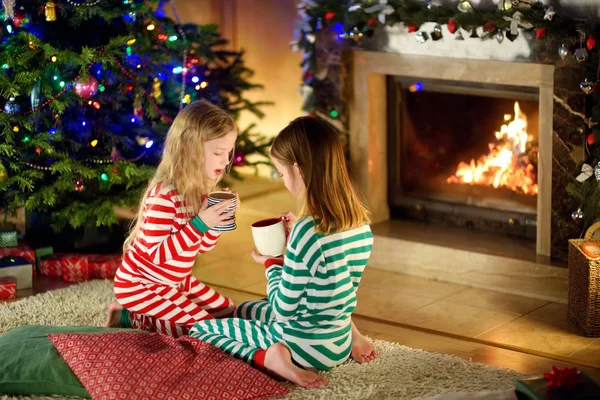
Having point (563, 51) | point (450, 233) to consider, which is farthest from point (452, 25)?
point (450, 233)

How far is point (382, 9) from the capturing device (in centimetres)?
441

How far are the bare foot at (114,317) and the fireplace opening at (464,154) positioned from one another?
74.9 inches

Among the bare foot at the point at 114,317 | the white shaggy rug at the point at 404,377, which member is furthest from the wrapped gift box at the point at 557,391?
the bare foot at the point at 114,317

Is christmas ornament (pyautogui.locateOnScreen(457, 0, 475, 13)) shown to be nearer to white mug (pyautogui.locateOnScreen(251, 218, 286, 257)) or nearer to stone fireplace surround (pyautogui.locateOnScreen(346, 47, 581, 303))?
stone fireplace surround (pyautogui.locateOnScreen(346, 47, 581, 303))

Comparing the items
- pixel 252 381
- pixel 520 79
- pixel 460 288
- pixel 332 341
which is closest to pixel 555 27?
pixel 520 79

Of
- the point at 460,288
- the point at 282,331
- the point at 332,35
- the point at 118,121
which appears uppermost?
the point at 332,35

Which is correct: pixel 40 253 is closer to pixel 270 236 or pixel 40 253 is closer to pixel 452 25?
pixel 270 236

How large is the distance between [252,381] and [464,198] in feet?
7.19

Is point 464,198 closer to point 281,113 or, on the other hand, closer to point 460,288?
point 460,288

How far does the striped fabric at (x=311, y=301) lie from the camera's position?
2850 mm

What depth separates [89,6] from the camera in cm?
433

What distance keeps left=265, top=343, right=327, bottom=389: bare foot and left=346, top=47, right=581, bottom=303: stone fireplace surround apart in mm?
1540

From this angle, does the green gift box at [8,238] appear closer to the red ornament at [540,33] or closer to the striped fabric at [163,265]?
the striped fabric at [163,265]

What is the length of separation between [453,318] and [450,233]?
2.99 ft
